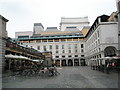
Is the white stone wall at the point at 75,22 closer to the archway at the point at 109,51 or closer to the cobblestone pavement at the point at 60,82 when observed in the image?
the archway at the point at 109,51

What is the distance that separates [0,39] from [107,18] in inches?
1543

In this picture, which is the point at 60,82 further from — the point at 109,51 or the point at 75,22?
the point at 75,22

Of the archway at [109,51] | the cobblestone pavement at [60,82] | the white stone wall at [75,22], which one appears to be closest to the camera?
the cobblestone pavement at [60,82]

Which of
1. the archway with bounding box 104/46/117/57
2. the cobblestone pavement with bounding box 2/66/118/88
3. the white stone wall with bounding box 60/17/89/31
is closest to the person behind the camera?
the cobblestone pavement with bounding box 2/66/118/88

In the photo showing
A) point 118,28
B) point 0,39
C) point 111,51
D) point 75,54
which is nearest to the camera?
point 0,39

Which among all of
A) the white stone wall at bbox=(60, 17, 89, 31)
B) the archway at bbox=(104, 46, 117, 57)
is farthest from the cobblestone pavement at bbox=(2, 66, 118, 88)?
the white stone wall at bbox=(60, 17, 89, 31)

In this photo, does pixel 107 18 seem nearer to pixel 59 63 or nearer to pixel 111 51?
pixel 111 51

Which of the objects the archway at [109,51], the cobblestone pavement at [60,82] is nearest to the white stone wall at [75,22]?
the archway at [109,51]

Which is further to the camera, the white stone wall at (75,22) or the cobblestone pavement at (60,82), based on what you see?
the white stone wall at (75,22)

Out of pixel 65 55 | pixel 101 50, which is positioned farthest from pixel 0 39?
pixel 65 55

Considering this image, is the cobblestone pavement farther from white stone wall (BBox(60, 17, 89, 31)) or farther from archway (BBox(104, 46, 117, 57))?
white stone wall (BBox(60, 17, 89, 31))

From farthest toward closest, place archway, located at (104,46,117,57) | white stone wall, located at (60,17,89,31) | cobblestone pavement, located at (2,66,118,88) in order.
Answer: white stone wall, located at (60,17,89,31) < archway, located at (104,46,117,57) < cobblestone pavement, located at (2,66,118,88)

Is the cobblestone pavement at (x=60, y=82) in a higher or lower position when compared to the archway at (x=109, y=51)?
lower

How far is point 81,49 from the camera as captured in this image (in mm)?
90688
